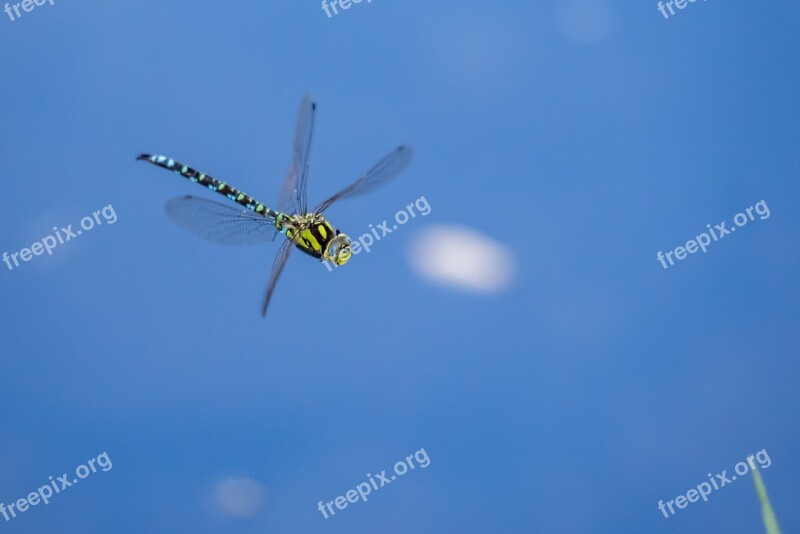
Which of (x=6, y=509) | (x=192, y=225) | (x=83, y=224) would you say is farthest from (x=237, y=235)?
(x=6, y=509)

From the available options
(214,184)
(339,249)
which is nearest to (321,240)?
(339,249)

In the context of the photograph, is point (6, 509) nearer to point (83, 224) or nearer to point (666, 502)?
point (83, 224)

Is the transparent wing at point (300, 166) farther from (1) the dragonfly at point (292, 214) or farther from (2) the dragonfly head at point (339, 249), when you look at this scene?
(2) the dragonfly head at point (339, 249)

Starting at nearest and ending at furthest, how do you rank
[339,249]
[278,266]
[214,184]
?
[278,266] → [339,249] → [214,184]

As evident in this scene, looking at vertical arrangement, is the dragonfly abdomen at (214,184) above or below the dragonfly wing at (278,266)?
above

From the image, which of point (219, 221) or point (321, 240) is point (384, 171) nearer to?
point (321, 240)

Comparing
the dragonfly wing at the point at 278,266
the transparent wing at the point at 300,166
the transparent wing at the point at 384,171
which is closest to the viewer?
the dragonfly wing at the point at 278,266

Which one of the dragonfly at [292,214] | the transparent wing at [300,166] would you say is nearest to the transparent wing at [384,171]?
the dragonfly at [292,214]
